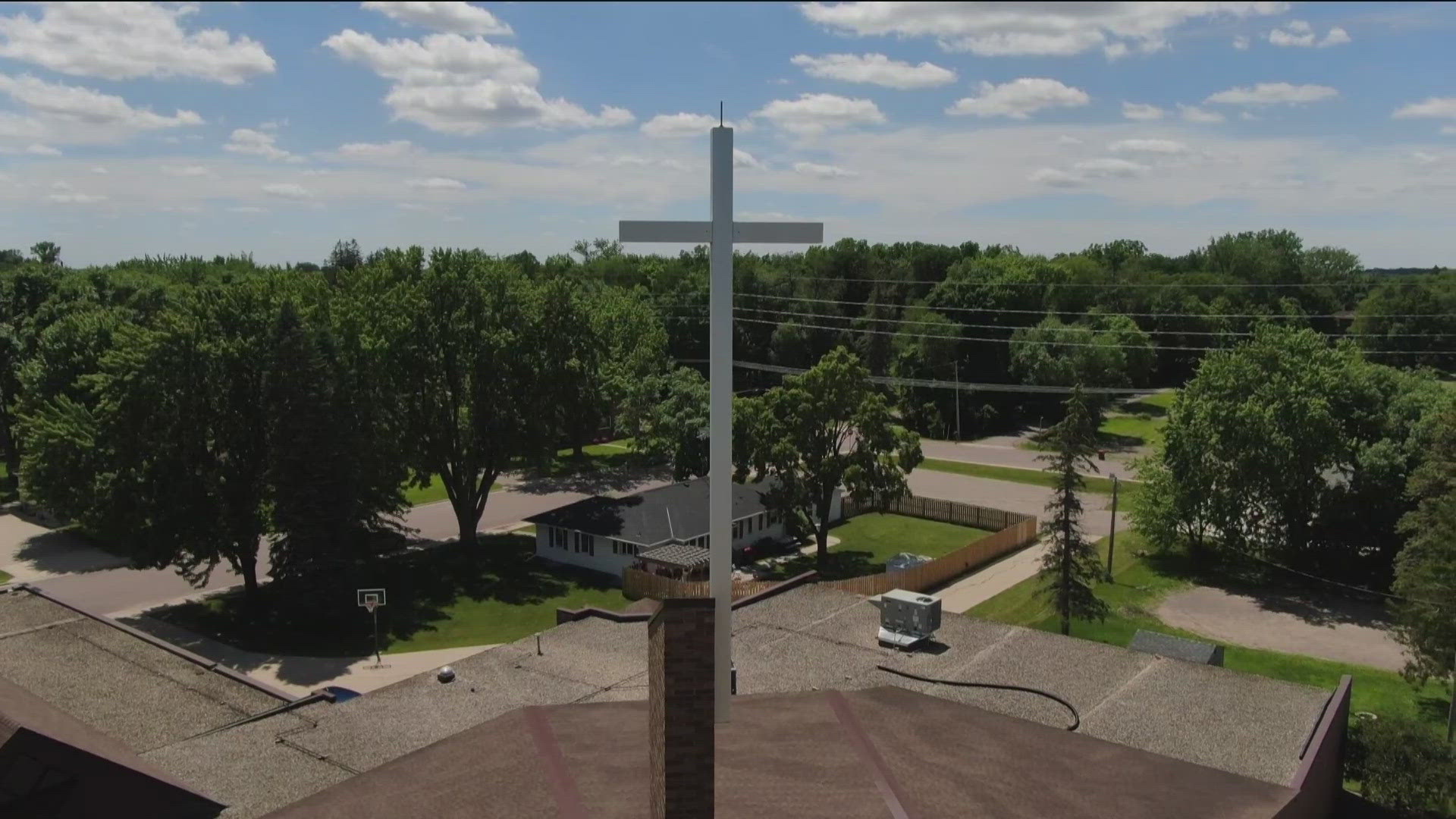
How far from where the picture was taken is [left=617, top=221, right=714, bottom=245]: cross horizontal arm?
8070 millimetres

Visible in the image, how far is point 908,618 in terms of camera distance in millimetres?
18797

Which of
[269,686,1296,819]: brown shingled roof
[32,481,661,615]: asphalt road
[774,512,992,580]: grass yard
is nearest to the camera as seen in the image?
[269,686,1296,819]: brown shingled roof

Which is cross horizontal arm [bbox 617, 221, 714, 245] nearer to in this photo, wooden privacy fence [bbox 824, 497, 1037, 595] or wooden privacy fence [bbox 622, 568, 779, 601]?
wooden privacy fence [bbox 824, 497, 1037, 595]

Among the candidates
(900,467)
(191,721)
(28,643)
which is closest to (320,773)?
(191,721)

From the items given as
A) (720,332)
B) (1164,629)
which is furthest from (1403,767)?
(720,332)

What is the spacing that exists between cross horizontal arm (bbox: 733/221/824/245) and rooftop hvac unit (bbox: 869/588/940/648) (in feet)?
38.0

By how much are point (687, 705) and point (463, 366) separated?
27901mm

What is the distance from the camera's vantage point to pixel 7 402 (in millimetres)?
47531

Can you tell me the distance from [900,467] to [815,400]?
4.08 m

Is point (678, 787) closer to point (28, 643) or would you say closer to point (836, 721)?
point (836, 721)

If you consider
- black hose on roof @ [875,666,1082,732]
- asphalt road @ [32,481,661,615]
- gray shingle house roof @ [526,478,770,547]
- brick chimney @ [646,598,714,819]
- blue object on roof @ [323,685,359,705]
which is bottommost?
asphalt road @ [32,481,661,615]

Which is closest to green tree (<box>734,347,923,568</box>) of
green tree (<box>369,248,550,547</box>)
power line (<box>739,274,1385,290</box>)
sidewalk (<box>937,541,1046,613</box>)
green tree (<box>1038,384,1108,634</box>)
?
sidewalk (<box>937,541,1046,613</box>)

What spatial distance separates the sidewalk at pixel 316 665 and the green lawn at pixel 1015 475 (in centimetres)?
2731

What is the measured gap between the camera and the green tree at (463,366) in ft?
107
